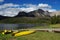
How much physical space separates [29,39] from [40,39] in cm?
136

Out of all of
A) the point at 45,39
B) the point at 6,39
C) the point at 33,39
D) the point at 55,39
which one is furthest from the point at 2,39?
the point at 55,39

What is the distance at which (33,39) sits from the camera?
18656mm

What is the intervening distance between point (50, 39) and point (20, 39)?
3.68 metres

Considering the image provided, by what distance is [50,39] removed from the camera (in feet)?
61.3

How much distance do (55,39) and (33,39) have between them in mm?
2703

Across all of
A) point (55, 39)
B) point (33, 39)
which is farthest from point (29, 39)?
point (55, 39)

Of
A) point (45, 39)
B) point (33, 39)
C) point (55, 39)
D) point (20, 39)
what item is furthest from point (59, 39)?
point (20, 39)

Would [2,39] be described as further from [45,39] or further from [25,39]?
[45,39]

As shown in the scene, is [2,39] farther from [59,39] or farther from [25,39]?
[59,39]

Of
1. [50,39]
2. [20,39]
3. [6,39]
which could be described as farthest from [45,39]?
[6,39]

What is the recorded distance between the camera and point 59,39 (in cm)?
1880

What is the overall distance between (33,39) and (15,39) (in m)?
2.23

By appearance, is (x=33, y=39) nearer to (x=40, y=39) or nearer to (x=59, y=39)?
(x=40, y=39)

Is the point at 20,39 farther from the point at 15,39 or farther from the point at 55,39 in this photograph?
the point at 55,39
